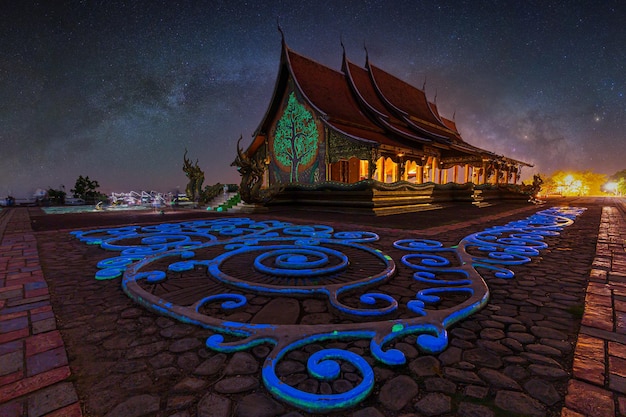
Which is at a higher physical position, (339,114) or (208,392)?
(339,114)

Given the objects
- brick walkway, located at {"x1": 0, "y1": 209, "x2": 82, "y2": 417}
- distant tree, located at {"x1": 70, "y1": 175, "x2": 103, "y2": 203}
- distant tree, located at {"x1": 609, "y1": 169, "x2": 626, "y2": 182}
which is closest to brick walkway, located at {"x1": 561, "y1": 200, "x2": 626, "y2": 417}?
brick walkway, located at {"x1": 0, "y1": 209, "x2": 82, "y2": 417}

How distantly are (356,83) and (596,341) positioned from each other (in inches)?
703

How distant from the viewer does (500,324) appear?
204 cm

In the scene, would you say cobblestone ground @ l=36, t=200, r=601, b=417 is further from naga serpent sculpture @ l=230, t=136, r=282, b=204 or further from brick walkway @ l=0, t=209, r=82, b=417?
naga serpent sculpture @ l=230, t=136, r=282, b=204

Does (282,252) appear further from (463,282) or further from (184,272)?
(463,282)

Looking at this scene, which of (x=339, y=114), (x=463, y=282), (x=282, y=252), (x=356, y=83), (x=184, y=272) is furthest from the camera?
(x=356, y=83)

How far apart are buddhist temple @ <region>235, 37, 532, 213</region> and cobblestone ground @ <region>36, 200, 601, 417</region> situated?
936cm

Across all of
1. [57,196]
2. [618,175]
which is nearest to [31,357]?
[57,196]

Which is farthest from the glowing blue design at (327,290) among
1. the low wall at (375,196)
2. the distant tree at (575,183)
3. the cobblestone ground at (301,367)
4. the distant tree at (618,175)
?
the distant tree at (618,175)

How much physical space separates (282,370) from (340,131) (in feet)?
39.2

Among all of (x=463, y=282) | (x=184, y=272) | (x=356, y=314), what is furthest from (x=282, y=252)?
(x=463, y=282)

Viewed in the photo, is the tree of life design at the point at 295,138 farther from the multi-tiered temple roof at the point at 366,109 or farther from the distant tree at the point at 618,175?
the distant tree at the point at 618,175

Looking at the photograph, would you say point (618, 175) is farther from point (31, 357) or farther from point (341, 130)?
point (31, 357)

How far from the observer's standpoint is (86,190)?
24.7 metres
